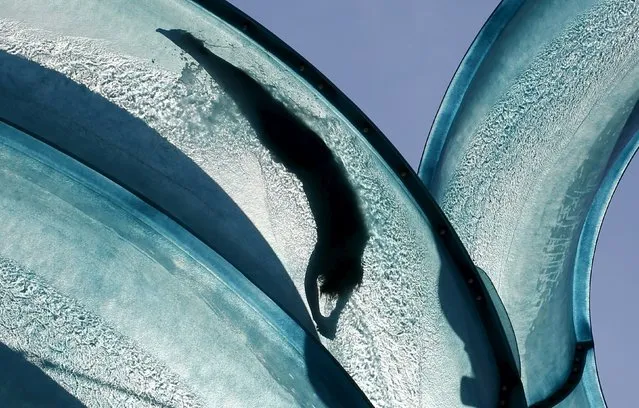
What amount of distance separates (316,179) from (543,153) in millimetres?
2466

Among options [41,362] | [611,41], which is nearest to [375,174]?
[41,362]

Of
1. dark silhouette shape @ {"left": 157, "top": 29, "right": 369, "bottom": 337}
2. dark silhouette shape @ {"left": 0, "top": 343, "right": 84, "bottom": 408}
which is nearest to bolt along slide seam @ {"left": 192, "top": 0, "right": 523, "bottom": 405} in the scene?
dark silhouette shape @ {"left": 157, "top": 29, "right": 369, "bottom": 337}

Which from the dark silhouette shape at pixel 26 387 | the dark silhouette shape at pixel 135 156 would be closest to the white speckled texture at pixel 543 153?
the dark silhouette shape at pixel 135 156

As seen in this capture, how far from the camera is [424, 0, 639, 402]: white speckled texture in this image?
699cm

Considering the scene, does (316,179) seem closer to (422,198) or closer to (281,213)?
(281,213)

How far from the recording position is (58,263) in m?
4.58

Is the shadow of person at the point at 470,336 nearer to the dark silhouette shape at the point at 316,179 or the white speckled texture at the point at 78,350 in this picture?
the dark silhouette shape at the point at 316,179

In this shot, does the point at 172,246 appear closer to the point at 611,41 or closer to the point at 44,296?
the point at 44,296

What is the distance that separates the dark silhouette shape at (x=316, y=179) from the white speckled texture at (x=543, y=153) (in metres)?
1.87

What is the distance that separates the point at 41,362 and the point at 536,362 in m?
4.19

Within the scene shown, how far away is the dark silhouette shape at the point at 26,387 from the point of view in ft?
15.2

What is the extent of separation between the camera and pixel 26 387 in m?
4.68

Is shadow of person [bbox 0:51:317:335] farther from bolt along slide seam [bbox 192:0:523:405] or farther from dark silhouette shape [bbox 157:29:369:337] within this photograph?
bolt along slide seam [bbox 192:0:523:405]

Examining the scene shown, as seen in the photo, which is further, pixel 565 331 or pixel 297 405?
pixel 565 331
